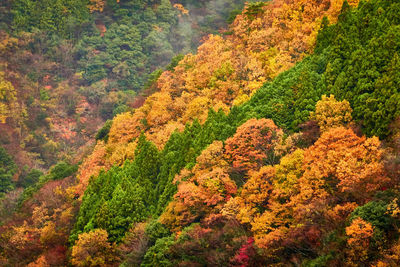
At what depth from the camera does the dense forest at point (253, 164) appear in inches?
1433

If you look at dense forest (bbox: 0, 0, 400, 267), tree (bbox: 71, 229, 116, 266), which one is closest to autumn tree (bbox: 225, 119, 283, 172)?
dense forest (bbox: 0, 0, 400, 267)

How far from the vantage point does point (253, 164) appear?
47219 millimetres

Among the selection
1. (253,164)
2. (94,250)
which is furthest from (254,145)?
(94,250)

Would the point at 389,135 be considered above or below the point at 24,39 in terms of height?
above

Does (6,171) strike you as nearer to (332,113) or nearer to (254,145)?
(254,145)

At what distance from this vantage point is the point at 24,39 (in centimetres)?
13238

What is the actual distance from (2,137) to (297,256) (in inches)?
3503

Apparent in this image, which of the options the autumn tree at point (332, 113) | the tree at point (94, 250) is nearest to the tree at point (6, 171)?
the tree at point (94, 250)

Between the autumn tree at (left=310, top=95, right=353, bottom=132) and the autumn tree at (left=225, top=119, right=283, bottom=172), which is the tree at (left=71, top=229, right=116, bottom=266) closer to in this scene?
the autumn tree at (left=225, top=119, right=283, bottom=172)

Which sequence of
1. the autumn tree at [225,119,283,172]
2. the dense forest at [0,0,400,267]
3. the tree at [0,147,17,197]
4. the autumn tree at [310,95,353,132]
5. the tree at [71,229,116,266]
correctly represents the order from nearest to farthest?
1. the dense forest at [0,0,400,267]
2. the autumn tree at [310,95,353,132]
3. the autumn tree at [225,119,283,172]
4. the tree at [71,229,116,266]
5. the tree at [0,147,17,197]

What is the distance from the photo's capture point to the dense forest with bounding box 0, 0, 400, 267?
36.4m

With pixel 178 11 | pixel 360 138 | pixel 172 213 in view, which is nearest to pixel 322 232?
pixel 360 138

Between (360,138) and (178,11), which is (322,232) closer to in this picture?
(360,138)

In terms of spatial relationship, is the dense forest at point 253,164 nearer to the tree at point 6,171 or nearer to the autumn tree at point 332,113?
the autumn tree at point 332,113
